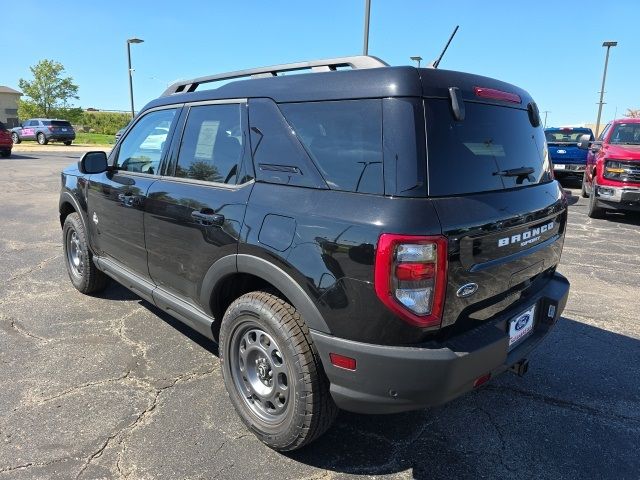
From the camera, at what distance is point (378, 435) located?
2.69 metres

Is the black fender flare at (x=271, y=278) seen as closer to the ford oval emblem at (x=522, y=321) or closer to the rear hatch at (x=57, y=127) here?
the ford oval emblem at (x=522, y=321)

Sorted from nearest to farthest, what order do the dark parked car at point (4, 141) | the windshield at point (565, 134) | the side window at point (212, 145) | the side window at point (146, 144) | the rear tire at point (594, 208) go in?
the side window at point (212, 145) → the side window at point (146, 144) → the rear tire at point (594, 208) → the windshield at point (565, 134) → the dark parked car at point (4, 141)

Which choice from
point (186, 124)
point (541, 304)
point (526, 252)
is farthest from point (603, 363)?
point (186, 124)

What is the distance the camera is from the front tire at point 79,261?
14.5ft

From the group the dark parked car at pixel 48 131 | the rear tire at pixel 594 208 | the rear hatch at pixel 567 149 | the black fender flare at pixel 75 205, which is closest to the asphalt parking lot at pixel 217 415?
the black fender flare at pixel 75 205

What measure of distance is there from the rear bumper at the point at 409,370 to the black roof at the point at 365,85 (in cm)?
109

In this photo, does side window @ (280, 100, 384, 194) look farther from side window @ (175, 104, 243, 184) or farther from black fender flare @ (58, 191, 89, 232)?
black fender flare @ (58, 191, 89, 232)

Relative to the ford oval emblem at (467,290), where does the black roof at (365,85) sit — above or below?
above

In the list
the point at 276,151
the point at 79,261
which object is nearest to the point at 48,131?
the point at 79,261

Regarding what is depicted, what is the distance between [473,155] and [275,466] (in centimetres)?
182

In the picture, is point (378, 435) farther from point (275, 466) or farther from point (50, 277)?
point (50, 277)

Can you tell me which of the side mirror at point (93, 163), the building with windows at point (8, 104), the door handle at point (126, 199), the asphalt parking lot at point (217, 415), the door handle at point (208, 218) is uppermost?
the building with windows at point (8, 104)

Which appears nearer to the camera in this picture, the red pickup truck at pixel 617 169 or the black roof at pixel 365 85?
the black roof at pixel 365 85

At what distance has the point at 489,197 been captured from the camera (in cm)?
228
